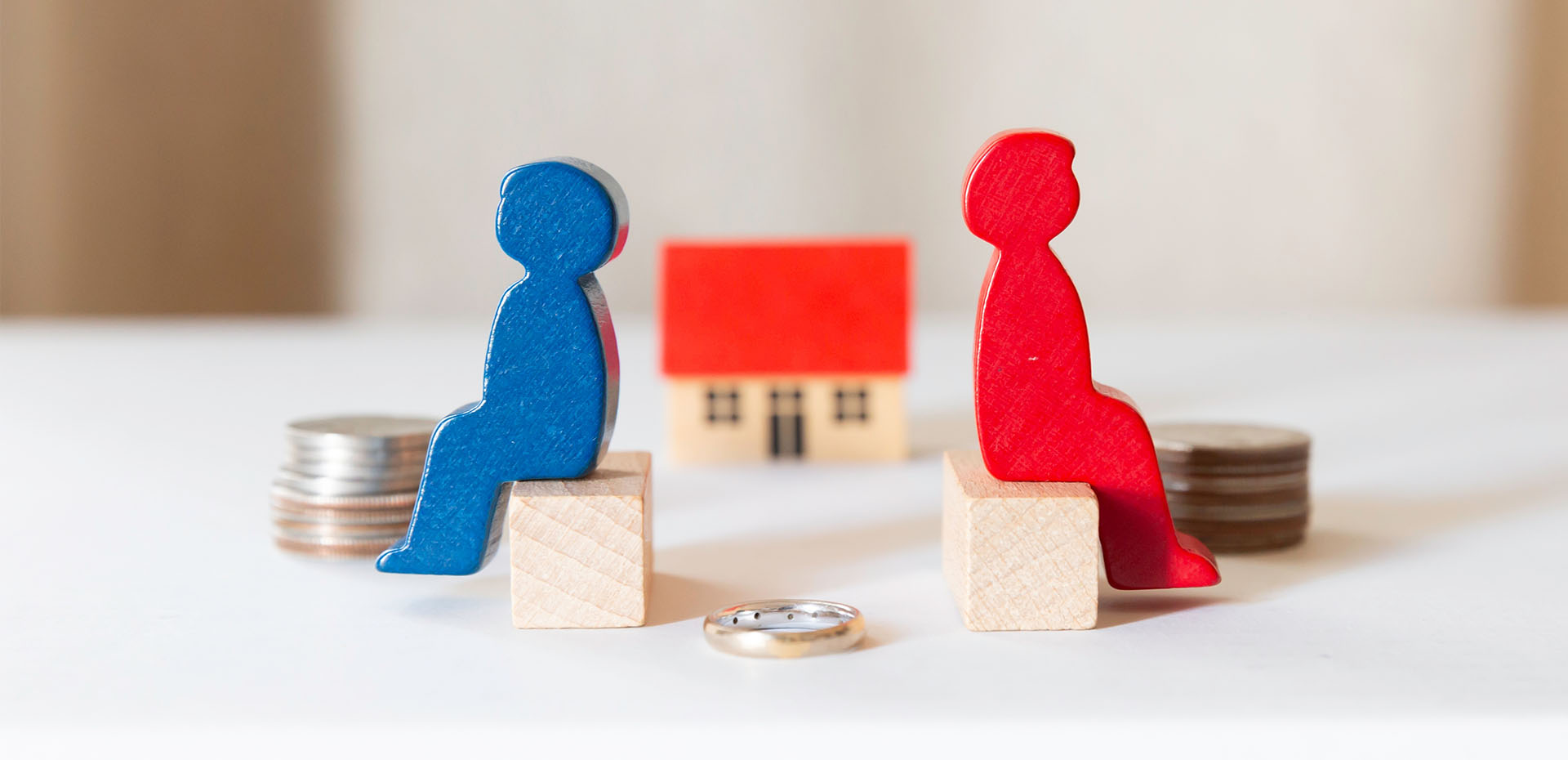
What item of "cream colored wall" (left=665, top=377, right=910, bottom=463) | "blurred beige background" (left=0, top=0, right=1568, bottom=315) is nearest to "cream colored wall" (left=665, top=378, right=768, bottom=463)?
"cream colored wall" (left=665, top=377, right=910, bottom=463)

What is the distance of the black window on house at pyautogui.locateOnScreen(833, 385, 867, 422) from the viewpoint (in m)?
1.63

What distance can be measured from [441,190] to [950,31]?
181cm

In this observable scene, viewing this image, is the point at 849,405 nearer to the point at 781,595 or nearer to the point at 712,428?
the point at 712,428

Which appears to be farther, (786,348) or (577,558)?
(786,348)

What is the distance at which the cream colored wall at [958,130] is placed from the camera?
4379 millimetres

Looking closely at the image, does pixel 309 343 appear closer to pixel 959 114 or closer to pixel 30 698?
pixel 30 698

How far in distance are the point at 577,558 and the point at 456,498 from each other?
0.10m

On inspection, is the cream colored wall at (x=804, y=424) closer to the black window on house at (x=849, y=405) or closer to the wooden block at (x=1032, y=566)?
the black window on house at (x=849, y=405)

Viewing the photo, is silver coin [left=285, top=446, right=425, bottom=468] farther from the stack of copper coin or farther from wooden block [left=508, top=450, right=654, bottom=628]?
the stack of copper coin

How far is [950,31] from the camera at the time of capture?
4383mm

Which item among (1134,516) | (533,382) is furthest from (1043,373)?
(533,382)

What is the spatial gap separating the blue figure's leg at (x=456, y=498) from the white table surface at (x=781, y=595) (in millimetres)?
42

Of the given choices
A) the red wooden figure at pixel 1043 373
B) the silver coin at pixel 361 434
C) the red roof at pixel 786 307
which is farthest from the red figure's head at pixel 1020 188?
the red roof at pixel 786 307

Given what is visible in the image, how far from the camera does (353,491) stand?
107 cm
